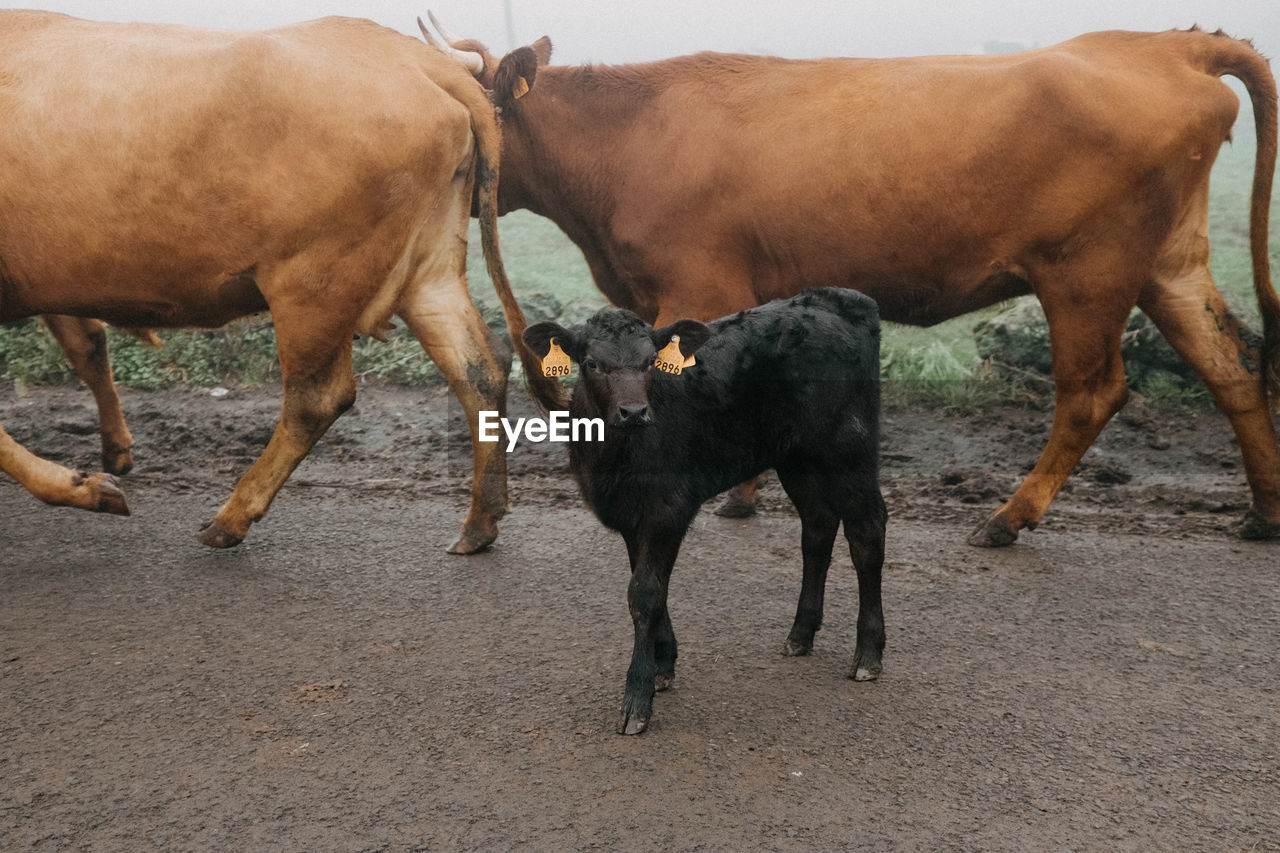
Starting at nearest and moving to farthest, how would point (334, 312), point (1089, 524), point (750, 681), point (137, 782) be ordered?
1. point (137, 782)
2. point (750, 681)
3. point (334, 312)
4. point (1089, 524)

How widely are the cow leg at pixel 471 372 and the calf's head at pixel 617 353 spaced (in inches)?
64.1

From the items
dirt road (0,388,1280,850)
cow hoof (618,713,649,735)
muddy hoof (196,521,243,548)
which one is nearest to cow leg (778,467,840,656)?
dirt road (0,388,1280,850)

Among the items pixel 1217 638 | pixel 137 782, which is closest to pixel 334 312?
pixel 137 782

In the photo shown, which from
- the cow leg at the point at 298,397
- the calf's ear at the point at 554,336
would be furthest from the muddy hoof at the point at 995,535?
the cow leg at the point at 298,397

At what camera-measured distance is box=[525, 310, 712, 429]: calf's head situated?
302 cm

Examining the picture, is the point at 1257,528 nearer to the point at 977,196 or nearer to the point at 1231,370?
the point at 1231,370

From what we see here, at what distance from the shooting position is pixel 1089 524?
529cm

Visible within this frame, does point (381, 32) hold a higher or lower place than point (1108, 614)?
higher

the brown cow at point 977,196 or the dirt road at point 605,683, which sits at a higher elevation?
the brown cow at point 977,196

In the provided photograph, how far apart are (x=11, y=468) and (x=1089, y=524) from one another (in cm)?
476

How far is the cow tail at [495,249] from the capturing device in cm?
473

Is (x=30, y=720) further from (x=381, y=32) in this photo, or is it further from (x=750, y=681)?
(x=381, y=32)

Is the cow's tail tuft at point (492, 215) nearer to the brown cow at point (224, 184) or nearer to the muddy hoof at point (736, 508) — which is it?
the brown cow at point (224, 184)

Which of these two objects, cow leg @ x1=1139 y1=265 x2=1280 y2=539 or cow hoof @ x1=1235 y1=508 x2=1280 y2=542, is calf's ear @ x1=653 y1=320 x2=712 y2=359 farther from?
cow hoof @ x1=1235 y1=508 x2=1280 y2=542
